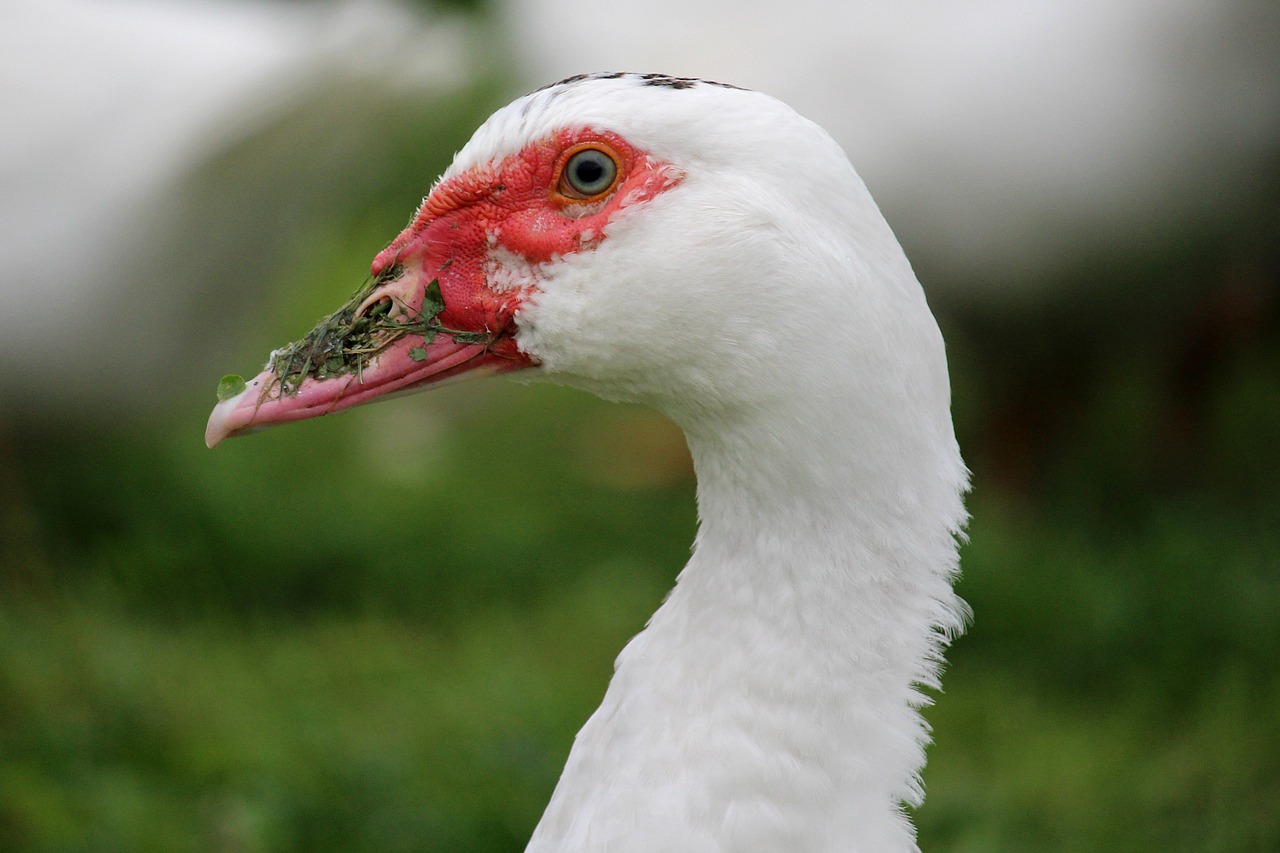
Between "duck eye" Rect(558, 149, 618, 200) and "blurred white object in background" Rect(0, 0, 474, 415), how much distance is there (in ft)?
6.75

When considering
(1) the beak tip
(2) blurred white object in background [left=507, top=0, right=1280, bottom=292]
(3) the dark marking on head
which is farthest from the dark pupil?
(2) blurred white object in background [left=507, top=0, right=1280, bottom=292]

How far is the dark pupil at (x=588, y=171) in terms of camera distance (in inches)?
64.8

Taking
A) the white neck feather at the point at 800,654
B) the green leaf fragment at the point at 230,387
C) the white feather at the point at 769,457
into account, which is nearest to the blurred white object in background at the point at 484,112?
the green leaf fragment at the point at 230,387

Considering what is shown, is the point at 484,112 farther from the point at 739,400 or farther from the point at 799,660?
the point at 799,660

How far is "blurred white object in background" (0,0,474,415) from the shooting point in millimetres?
3500

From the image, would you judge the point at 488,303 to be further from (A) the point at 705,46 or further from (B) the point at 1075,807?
(A) the point at 705,46

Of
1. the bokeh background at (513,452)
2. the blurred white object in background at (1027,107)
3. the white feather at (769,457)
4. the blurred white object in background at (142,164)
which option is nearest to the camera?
the white feather at (769,457)

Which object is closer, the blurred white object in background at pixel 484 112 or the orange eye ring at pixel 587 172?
the orange eye ring at pixel 587 172

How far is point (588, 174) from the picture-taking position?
5.42ft

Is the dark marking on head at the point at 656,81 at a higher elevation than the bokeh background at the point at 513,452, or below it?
higher

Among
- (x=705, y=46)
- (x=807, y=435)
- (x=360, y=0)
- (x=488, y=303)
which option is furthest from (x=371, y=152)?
(x=807, y=435)

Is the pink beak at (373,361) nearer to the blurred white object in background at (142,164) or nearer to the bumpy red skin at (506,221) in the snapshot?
the bumpy red skin at (506,221)

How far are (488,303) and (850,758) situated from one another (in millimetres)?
730

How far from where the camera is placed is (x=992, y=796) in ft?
10.4
